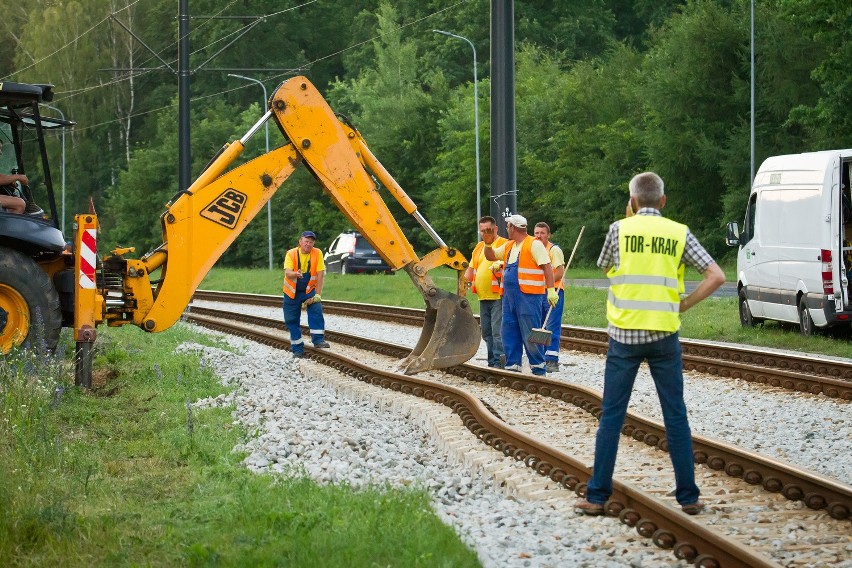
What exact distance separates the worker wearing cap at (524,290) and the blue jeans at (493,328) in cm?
83

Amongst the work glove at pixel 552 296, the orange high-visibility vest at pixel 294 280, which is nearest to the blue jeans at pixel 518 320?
the work glove at pixel 552 296

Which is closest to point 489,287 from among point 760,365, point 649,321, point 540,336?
point 540,336

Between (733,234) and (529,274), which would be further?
(733,234)

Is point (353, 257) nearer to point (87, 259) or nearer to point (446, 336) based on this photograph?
point (446, 336)

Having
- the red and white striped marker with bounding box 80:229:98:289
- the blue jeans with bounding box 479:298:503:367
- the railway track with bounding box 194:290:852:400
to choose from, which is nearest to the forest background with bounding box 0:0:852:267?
the railway track with bounding box 194:290:852:400

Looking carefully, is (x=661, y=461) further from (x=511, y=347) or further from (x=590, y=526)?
(x=511, y=347)

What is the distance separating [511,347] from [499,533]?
8322mm

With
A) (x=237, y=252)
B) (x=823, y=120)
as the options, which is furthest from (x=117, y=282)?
(x=237, y=252)

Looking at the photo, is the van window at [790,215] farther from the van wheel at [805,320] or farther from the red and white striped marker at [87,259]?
the red and white striped marker at [87,259]

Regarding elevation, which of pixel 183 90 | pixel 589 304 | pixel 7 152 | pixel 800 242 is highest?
pixel 183 90

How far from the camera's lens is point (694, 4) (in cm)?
4772

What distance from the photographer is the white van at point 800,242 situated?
18.8m

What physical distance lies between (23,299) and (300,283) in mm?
5768

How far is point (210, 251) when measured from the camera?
1448cm
